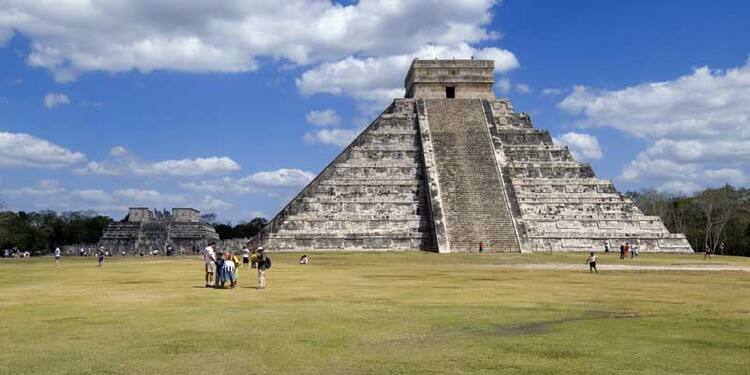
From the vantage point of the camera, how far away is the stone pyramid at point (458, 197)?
3756 cm

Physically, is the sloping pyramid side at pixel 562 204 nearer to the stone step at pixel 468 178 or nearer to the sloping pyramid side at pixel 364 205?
the stone step at pixel 468 178

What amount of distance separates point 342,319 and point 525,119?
3661cm

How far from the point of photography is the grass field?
800cm

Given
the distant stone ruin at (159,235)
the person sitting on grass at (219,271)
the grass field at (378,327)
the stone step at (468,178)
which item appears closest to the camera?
the grass field at (378,327)

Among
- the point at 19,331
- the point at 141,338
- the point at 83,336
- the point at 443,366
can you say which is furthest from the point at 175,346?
the point at 443,366

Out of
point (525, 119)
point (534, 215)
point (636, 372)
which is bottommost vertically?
point (636, 372)

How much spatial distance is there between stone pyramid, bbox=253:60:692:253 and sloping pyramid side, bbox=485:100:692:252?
6cm

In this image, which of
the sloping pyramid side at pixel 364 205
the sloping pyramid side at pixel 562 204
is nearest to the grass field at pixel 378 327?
the sloping pyramid side at pixel 364 205

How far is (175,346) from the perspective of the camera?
9.01 metres

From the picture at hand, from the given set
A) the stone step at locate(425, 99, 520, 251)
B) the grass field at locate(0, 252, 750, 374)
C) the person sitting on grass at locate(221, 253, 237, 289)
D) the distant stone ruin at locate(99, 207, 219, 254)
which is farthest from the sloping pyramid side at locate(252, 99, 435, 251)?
the person sitting on grass at locate(221, 253, 237, 289)

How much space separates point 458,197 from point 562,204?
232 inches

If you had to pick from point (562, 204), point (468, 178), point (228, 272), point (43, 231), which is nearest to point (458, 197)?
point (468, 178)

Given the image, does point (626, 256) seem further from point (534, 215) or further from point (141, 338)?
point (141, 338)

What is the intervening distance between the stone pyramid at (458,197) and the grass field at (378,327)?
1849 cm
